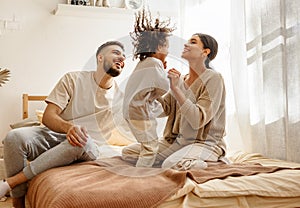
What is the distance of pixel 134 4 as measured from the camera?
407 centimetres

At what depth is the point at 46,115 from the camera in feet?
7.57

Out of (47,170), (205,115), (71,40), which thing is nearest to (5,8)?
(71,40)

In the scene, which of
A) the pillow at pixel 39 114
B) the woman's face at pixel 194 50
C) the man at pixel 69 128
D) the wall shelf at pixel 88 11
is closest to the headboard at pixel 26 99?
the pillow at pixel 39 114

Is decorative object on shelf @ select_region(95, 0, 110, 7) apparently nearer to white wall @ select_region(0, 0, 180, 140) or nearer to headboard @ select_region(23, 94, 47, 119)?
white wall @ select_region(0, 0, 180, 140)

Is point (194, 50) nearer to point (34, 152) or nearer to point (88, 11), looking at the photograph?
point (34, 152)

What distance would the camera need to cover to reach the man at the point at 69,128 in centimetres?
210

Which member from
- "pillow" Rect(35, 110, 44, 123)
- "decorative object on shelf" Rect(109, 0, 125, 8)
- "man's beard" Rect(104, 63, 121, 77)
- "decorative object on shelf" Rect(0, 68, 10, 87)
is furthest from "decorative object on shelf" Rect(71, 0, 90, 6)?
"man's beard" Rect(104, 63, 121, 77)

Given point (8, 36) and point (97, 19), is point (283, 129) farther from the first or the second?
point (8, 36)

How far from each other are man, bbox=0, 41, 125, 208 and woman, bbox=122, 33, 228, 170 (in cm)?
29

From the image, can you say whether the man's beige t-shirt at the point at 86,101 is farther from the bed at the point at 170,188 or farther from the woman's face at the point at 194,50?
the bed at the point at 170,188

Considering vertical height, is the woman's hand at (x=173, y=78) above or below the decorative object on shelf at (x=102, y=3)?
below

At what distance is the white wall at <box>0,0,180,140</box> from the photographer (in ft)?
12.6

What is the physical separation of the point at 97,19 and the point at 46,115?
194cm

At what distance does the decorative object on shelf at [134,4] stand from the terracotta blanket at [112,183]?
7.58ft
